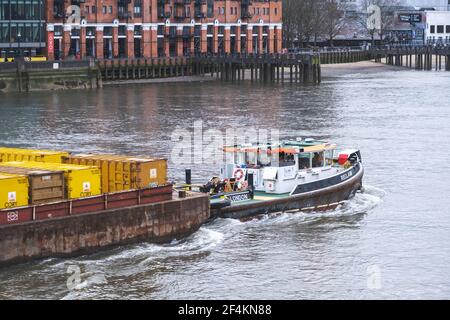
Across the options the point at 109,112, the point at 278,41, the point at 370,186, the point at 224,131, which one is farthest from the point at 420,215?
the point at 278,41

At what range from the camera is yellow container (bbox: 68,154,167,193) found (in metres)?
38.2

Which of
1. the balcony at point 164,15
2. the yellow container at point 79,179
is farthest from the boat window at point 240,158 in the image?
the balcony at point 164,15

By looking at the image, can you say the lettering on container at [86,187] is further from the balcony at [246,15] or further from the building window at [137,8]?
the balcony at [246,15]

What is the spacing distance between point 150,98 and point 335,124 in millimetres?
29926

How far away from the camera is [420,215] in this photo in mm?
43156

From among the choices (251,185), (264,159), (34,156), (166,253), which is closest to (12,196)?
(166,253)

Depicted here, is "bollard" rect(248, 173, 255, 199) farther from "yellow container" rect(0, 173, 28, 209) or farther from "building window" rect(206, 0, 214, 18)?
"building window" rect(206, 0, 214, 18)

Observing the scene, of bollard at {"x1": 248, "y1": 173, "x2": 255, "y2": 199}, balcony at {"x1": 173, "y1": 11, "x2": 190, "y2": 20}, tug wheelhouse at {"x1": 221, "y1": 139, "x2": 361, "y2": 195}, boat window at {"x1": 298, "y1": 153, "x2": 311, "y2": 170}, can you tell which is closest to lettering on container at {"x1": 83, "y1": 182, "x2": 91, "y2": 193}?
bollard at {"x1": 248, "y1": 173, "x2": 255, "y2": 199}

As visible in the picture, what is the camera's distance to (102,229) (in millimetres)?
36188

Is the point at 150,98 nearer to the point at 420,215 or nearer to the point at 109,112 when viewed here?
the point at 109,112

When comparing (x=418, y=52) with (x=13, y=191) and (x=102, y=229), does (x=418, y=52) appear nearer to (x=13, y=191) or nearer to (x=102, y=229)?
(x=102, y=229)
